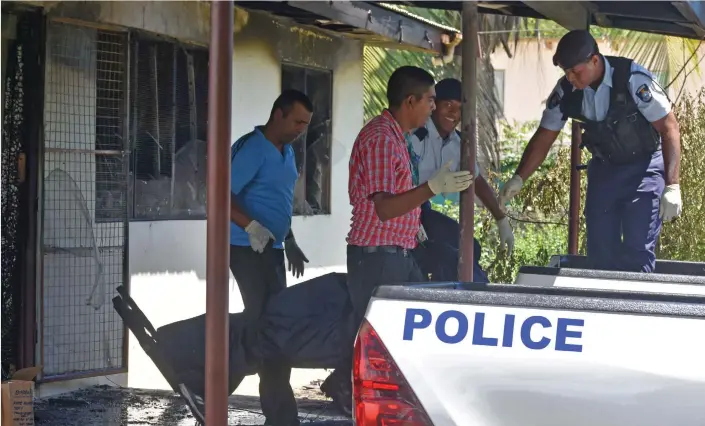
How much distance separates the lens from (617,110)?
6.05 metres

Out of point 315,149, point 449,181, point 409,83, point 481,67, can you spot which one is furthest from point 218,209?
point 481,67

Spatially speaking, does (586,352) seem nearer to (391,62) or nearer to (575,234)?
(575,234)

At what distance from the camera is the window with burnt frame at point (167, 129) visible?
7.09 meters

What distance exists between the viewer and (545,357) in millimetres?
2775

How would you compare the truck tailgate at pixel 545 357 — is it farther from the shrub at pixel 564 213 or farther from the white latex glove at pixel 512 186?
the shrub at pixel 564 213

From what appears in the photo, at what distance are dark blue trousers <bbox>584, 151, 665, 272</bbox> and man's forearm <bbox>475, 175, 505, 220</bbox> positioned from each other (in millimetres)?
565

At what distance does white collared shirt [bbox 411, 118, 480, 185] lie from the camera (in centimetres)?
683

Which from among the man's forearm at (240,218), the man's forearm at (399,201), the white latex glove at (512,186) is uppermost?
the white latex glove at (512,186)

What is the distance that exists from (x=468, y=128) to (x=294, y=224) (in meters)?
4.35

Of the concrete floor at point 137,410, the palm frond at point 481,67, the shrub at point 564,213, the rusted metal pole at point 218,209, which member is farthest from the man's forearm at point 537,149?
the palm frond at point 481,67

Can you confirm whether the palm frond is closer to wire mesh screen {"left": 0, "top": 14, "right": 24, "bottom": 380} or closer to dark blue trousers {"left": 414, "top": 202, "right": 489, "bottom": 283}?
dark blue trousers {"left": 414, "top": 202, "right": 489, "bottom": 283}

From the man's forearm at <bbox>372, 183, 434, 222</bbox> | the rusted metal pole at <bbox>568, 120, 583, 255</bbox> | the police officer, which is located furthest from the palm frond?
the man's forearm at <bbox>372, 183, 434, 222</bbox>

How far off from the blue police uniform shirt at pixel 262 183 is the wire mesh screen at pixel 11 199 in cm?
127

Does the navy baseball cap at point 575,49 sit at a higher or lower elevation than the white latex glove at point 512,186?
higher
